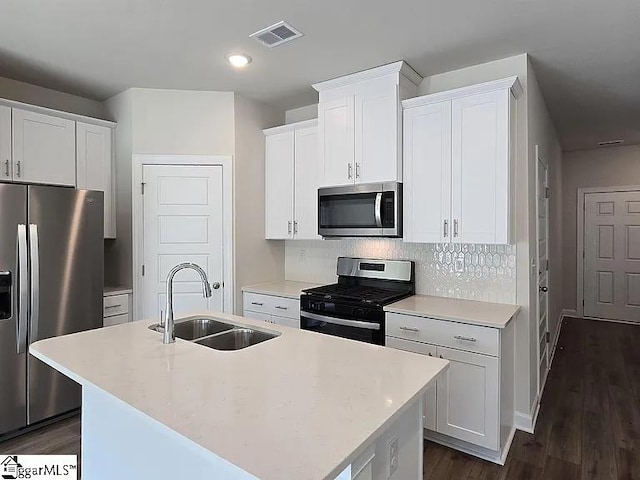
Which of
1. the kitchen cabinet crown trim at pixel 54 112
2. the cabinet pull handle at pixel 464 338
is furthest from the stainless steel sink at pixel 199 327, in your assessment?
the kitchen cabinet crown trim at pixel 54 112

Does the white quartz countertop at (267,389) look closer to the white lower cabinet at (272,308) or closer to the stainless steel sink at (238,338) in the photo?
the stainless steel sink at (238,338)

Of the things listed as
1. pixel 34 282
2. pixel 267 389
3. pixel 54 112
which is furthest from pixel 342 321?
pixel 54 112

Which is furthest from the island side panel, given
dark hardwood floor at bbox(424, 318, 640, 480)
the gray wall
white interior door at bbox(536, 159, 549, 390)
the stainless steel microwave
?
the gray wall

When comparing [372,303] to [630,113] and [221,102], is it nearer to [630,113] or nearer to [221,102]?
[221,102]

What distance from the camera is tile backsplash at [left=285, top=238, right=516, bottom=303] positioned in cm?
290

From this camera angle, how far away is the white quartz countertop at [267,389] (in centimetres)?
97

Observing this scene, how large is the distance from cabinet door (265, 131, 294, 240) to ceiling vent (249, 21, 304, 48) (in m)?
1.18

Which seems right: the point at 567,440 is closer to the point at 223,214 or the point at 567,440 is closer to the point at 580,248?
the point at 223,214

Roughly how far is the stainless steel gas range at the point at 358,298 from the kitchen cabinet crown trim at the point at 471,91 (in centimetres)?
125

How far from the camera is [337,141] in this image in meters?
3.26

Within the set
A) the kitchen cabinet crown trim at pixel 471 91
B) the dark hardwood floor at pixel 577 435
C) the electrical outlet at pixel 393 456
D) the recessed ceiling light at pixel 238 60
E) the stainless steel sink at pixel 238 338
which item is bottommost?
the dark hardwood floor at pixel 577 435

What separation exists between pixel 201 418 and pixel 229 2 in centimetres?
207

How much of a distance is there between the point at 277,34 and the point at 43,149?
6.92ft

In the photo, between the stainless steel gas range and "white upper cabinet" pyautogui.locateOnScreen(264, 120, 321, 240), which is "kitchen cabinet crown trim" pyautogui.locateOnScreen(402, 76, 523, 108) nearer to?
"white upper cabinet" pyautogui.locateOnScreen(264, 120, 321, 240)
